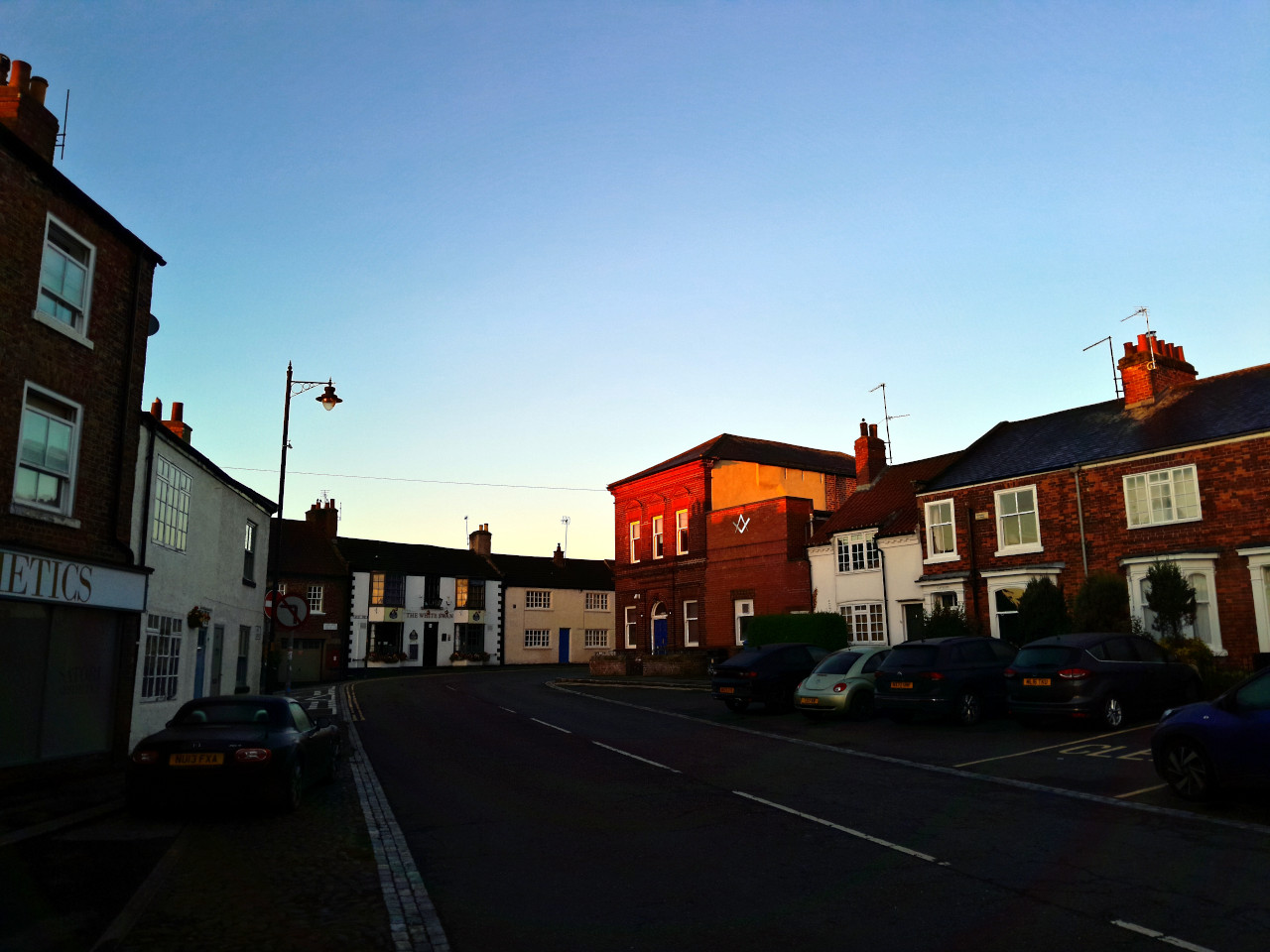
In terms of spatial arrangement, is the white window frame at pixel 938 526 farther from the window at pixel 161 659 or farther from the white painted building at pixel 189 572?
the window at pixel 161 659

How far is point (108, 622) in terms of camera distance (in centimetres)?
1416

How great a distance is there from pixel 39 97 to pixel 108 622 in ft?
28.1

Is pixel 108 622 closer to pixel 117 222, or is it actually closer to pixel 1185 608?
pixel 117 222

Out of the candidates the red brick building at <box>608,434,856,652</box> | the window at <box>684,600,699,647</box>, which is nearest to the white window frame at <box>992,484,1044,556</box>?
the red brick building at <box>608,434,856,652</box>

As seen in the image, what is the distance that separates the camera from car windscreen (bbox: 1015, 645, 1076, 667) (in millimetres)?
15759

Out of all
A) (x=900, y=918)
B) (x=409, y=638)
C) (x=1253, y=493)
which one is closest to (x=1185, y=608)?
(x=1253, y=493)

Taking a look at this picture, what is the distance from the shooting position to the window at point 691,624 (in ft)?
145

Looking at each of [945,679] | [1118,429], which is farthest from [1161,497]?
[945,679]

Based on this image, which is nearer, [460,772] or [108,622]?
[460,772]

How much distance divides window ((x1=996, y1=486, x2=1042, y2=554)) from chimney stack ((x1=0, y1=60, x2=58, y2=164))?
2513cm

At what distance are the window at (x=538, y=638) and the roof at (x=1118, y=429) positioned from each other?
3729 centimetres

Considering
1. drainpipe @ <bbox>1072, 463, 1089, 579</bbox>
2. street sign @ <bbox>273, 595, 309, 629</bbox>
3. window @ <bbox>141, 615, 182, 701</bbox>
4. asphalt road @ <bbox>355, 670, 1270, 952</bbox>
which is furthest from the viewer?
drainpipe @ <bbox>1072, 463, 1089, 579</bbox>

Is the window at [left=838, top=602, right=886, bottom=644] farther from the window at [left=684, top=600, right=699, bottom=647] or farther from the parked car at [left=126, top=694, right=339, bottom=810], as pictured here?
the parked car at [left=126, top=694, right=339, bottom=810]

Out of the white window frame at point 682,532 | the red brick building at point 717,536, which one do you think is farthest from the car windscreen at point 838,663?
the white window frame at point 682,532
